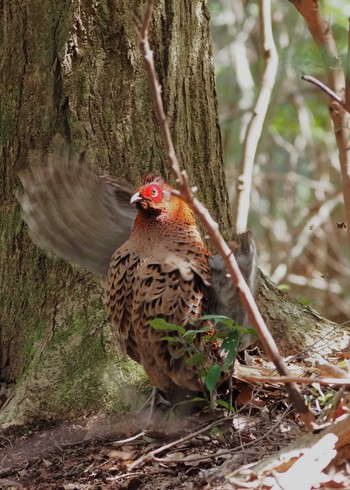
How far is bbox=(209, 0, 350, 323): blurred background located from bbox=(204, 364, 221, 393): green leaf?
6.43m

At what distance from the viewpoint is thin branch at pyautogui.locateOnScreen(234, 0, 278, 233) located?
5.80 metres

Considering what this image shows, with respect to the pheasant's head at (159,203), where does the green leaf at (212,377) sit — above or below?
below

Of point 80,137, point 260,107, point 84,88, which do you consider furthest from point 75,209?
point 260,107

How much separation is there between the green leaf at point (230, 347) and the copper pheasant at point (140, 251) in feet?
0.87

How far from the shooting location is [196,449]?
11.6ft

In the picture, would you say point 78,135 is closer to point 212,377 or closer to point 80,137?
point 80,137

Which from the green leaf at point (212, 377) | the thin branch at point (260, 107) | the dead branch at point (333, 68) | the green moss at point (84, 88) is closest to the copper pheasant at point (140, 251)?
the green leaf at point (212, 377)

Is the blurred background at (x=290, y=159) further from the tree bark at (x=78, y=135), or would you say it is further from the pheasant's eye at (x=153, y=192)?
the pheasant's eye at (x=153, y=192)

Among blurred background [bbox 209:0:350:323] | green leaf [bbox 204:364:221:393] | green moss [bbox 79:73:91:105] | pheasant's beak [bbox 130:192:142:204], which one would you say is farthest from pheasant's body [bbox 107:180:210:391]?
blurred background [bbox 209:0:350:323]

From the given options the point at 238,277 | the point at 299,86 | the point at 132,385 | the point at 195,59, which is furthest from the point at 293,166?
the point at 238,277

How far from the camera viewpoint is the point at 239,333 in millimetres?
3355

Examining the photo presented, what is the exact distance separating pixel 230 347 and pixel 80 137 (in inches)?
64.3

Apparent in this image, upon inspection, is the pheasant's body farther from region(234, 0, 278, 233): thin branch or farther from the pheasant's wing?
region(234, 0, 278, 233): thin branch

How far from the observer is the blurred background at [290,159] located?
1016 cm
